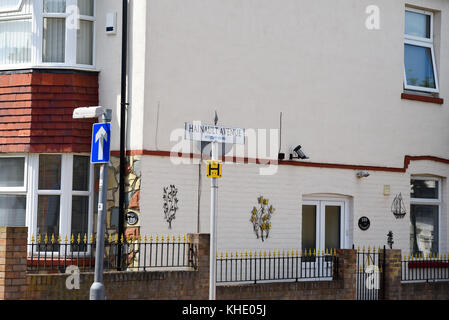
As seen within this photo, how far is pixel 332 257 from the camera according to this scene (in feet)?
56.5

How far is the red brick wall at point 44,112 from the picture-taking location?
1581 cm

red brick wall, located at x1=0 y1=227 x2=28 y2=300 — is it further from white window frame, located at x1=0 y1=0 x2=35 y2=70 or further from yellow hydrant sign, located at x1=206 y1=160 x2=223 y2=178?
white window frame, located at x1=0 y1=0 x2=35 y2=70

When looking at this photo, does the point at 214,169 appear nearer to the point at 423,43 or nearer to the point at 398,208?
the point at 398,208

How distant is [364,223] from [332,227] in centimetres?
72

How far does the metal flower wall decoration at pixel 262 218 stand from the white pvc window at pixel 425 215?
4.29m

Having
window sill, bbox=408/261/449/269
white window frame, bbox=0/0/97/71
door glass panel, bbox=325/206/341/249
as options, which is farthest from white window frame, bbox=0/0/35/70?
window sill, bbox=408/261/449/269

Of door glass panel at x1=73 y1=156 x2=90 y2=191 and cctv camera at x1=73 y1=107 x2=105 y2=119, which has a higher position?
cctv camera at x1=73 y1=107 x2=105 y2=119

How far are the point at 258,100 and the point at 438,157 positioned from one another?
208 inches

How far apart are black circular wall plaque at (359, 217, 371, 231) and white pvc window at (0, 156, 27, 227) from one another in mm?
7254

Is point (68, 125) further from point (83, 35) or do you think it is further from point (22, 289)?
point (22, 289)

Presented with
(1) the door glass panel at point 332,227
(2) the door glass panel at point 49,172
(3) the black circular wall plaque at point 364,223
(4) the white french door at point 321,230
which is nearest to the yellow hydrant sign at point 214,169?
(2) the door glass panel at point 49,172

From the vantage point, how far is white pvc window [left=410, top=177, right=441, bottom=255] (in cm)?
1986

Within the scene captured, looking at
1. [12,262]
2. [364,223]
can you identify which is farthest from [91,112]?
[364,223]

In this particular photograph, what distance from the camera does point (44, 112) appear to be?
15.9 metres
